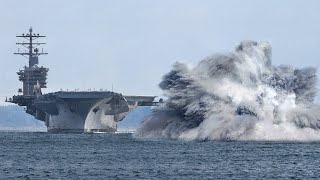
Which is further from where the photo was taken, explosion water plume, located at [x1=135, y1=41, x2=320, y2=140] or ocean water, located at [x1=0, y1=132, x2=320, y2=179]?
explosion water plume, located at [x1=135, y1=41, x2=320, y2=140]

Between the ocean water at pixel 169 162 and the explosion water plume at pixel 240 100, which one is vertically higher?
the explosion water plume at pixel 240 100

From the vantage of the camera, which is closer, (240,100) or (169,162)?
(169,162)

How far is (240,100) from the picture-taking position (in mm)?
146000

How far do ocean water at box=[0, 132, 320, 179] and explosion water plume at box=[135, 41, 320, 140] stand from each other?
6.74 m

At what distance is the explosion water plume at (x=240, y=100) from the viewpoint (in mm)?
143750

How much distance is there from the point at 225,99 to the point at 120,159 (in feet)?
139

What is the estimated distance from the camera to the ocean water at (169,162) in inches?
3413

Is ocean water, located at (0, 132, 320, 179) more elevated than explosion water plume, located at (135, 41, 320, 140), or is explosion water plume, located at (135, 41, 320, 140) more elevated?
explosion water plume, located at (135, 41, 320, 140)

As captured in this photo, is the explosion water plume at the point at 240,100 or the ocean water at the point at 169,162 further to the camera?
the explosion water plume at the point at 240,100

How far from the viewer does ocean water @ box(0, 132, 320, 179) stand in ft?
284

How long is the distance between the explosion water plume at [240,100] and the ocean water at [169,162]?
674 centimetres

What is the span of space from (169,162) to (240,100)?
152ft

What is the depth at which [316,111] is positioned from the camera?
481ft

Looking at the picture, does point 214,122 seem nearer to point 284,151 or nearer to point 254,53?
point 254,53
